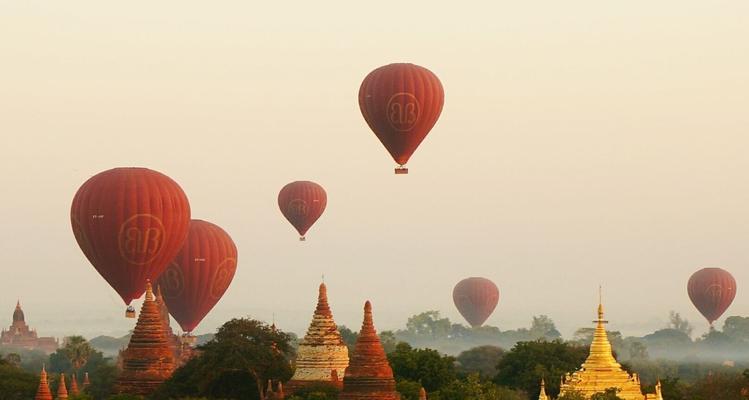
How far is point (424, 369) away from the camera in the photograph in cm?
10944

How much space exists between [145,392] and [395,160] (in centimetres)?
2262

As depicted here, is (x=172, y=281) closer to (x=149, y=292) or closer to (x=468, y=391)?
(x=149, y=292)

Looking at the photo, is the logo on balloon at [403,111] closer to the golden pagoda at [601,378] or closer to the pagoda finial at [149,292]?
the pagoda finial at [149,292]

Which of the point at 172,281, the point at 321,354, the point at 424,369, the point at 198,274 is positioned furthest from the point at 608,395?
the point at 172,281

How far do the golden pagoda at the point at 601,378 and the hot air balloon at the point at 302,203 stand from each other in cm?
7378

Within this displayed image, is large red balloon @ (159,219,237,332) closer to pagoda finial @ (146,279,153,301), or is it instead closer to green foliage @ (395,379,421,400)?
pagoda finial @ (146,279,153,301)

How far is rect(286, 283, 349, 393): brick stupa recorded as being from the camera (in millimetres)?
94438

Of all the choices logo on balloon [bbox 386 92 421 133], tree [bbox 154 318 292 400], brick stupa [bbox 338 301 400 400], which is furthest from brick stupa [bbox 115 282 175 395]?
brick stupa [bbox 338 301 400 400]

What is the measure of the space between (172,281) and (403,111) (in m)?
25.7

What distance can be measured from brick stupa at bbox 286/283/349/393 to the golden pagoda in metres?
12.4

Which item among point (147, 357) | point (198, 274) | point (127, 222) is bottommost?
point (147, 357)

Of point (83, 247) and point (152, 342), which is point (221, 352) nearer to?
point (152, 342)

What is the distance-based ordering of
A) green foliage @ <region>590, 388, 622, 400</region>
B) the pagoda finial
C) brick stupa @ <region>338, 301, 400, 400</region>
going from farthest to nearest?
the pagoda finial < brick stupa @ <region>338, 301, 400, 400</region> < green foliage @ <region>590, 388, 622, 400</region>

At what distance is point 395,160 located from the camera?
382ft
